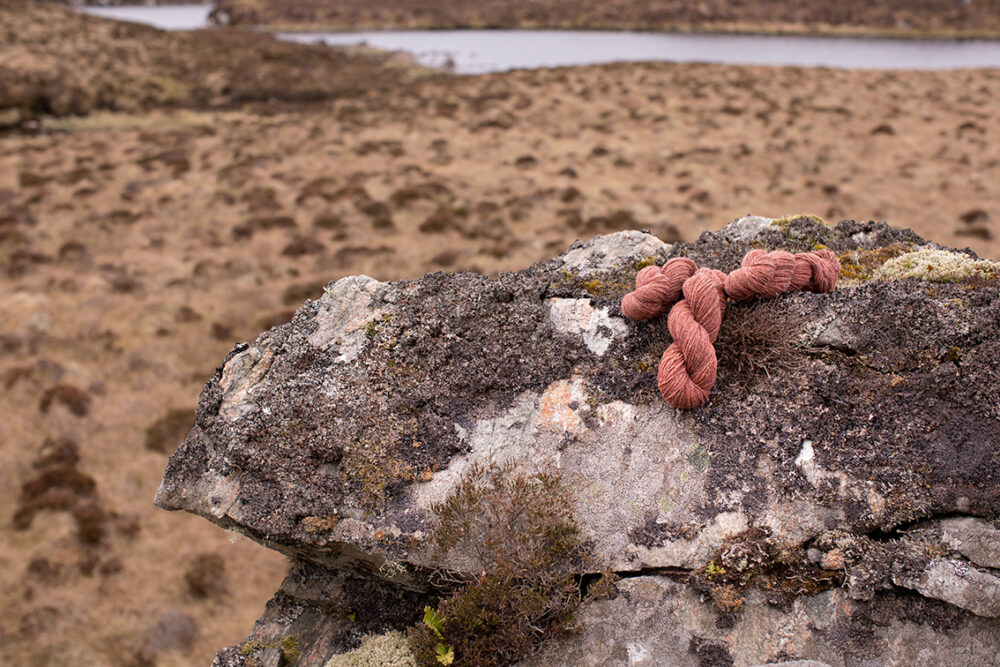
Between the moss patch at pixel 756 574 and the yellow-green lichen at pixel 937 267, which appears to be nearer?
the moss patch at pixel 756 574

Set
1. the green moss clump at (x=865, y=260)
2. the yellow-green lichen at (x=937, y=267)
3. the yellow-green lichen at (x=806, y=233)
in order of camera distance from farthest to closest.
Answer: the yellow-green lichen at (x=806, y=233) < the green moss clump at (x=865, y=260) < the yellow-green lichen at (x=937, y=267)

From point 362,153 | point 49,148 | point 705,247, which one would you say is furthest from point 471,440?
point 49,148

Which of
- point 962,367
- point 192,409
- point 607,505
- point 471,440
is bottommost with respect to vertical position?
point 192,409

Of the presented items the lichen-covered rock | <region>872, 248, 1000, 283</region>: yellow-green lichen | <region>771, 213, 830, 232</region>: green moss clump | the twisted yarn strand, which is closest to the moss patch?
the lichen-covered rock

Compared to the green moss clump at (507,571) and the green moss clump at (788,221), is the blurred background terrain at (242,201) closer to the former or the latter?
the green moss clump at (507,571)

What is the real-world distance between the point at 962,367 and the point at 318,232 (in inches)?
789

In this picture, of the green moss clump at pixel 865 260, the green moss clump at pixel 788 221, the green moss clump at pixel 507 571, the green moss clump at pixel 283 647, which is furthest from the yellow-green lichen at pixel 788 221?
the green moss clump at pixel 283 647

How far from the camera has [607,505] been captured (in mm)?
4660

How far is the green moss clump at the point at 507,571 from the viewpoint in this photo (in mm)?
4312

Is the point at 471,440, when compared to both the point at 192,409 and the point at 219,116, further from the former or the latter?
the point at 219,116

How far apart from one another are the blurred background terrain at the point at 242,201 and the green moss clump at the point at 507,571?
7.03 m

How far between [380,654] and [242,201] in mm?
22707

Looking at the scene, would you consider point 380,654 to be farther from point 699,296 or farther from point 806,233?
point 806,233

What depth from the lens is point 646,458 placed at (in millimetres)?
4781
